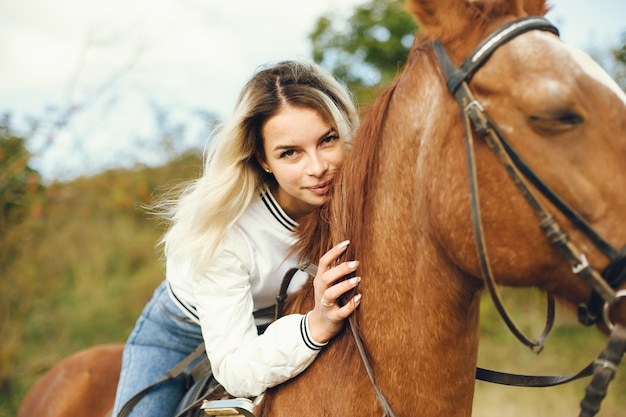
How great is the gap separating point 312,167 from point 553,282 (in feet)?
3.52

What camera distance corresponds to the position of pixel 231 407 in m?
2.27

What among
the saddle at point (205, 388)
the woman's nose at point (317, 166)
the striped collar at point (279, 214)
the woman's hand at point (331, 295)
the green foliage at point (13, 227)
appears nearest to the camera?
the woman's hand at point (331, 295)

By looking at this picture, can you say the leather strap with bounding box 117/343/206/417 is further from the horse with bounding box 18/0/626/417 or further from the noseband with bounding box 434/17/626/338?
the noseband with bounding box 434/17/626/338

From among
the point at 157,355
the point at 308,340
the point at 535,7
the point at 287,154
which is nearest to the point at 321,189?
the point at 287,154

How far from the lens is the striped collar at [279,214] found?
2.62m

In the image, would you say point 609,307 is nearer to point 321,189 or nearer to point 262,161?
point 321,189

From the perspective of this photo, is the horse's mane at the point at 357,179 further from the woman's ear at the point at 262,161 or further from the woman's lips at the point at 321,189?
the woman's ear at the point at 262,161

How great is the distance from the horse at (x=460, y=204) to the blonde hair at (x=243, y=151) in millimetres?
455

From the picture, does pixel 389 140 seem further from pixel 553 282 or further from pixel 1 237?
pixel 1 237

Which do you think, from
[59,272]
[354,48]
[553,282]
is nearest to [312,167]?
[553,282]

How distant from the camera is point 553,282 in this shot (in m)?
1.71

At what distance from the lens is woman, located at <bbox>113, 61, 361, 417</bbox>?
2152 mm

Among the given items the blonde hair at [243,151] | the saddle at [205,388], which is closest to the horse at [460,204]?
the saddle at [205,388]

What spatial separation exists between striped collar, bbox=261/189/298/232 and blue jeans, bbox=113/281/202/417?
0.87 meters
